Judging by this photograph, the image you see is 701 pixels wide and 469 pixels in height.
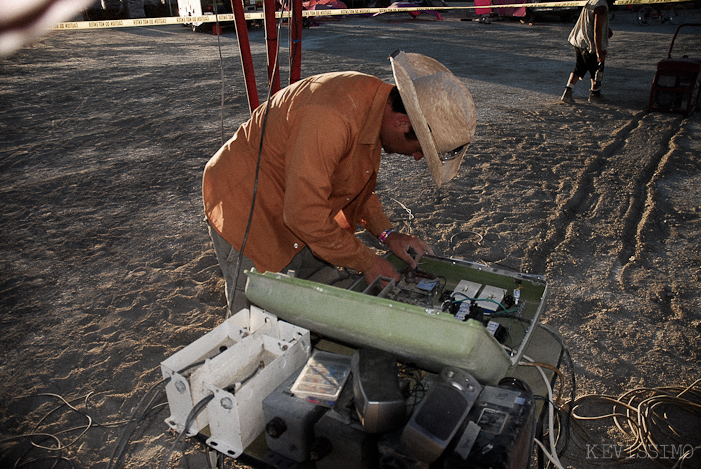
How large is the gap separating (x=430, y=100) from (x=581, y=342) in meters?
1.89

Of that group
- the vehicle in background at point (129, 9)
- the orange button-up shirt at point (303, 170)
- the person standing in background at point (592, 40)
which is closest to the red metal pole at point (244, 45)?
the orange button-up shirt at point (303, 170)

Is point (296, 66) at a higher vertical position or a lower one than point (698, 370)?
higher

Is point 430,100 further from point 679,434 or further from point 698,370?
point 698,370

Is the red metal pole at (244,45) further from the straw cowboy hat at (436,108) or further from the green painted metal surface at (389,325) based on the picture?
the green painted metal surface at (389,325)

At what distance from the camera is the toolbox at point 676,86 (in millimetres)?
6922

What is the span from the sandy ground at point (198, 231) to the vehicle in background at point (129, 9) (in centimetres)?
871

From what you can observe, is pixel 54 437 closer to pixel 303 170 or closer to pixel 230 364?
pixel 230 364

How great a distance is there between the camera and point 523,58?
11.6 metres

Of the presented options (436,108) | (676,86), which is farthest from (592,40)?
(436,108)

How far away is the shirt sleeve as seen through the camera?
1995 mm

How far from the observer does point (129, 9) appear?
18672 millimetres

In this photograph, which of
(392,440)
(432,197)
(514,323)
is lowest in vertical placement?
(432,197)

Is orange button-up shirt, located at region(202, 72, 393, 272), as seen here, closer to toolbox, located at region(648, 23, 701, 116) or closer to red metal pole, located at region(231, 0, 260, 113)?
red metal pole, located at region(231, 0, 260, 113)

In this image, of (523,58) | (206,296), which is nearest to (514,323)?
(206,296)
